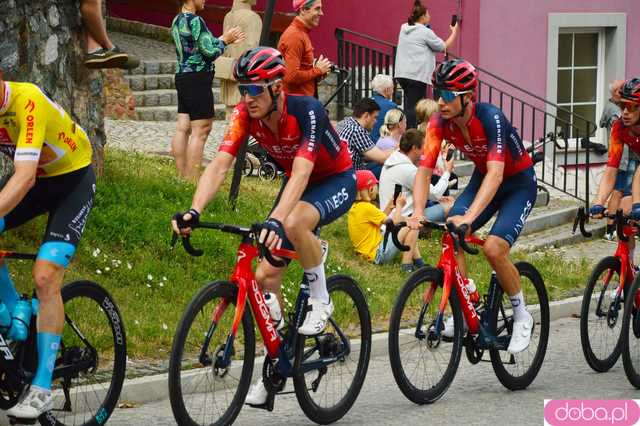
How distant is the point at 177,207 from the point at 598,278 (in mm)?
4186

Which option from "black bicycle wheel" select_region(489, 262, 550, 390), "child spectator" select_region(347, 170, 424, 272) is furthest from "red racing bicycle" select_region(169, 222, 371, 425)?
"child spectator" select_region(347, 170, 424, 272)

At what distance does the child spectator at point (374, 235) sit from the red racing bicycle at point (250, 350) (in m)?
4.48

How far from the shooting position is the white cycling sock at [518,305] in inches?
344

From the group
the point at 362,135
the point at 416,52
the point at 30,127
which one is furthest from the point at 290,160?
the point at 416,52

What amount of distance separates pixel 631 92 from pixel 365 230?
4.03 meters

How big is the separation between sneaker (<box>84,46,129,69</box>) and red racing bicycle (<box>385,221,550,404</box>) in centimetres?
325

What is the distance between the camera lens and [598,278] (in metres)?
9.30

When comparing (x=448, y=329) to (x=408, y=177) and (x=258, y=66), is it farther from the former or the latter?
(x=408, y=177)

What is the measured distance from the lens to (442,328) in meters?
8.35

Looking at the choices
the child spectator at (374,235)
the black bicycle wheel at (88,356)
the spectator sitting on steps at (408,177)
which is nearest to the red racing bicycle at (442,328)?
the black bicycle wheel at (88,356)

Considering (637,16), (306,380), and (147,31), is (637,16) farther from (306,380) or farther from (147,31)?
(306,380)

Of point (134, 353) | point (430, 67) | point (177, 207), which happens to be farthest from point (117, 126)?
point (134, 353)

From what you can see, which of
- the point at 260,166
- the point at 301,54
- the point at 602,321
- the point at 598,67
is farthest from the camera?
the point at 598,67

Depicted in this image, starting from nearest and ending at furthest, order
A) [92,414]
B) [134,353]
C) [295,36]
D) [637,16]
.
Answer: [92,414], [134,353], [295,36], [637,16]
